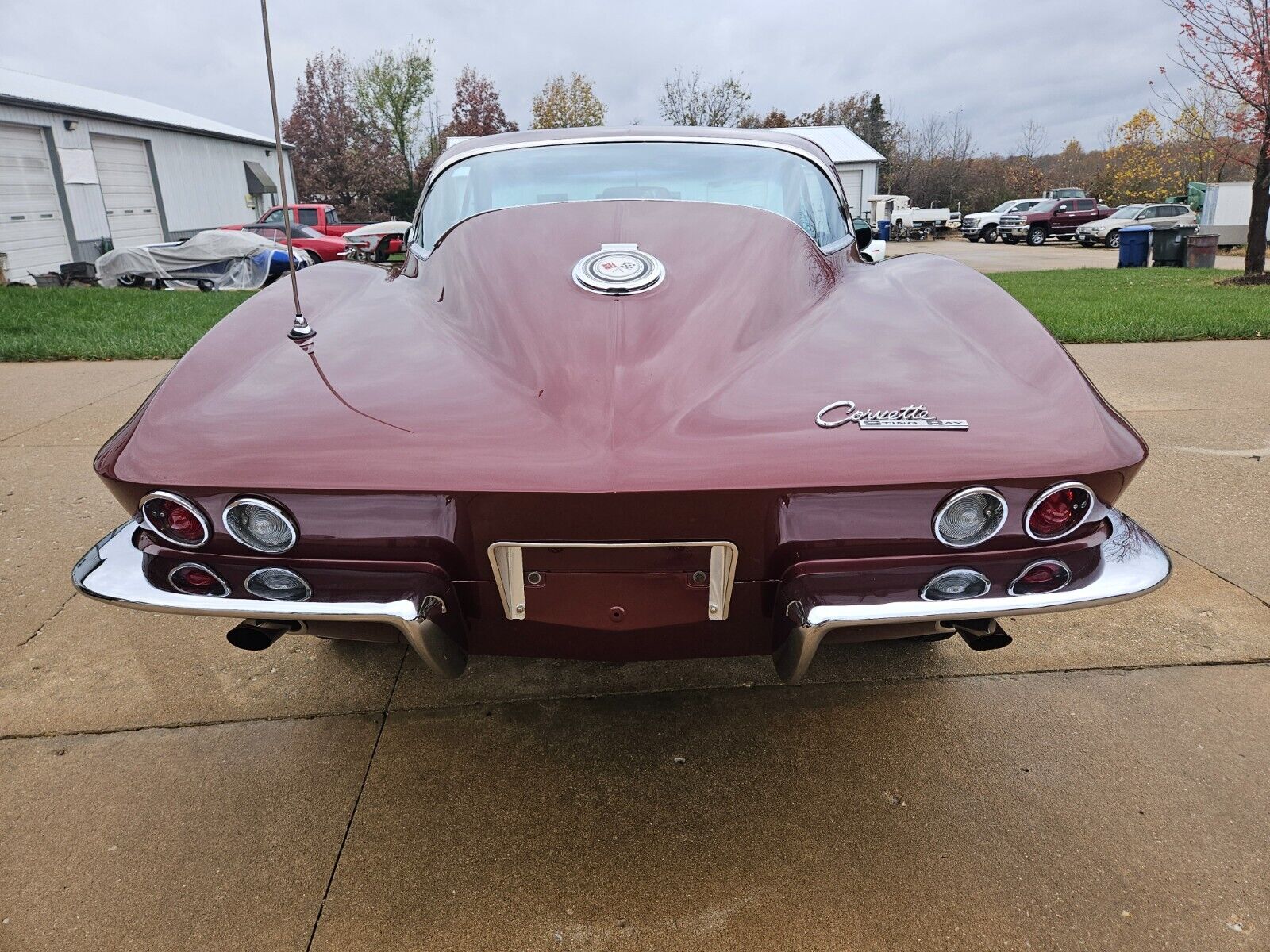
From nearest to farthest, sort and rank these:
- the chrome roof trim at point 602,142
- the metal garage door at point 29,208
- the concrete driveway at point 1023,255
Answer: the chrome roof trim at point 602,142, the metal garage door at point 29,208, the concrete driveway at point 1023,255

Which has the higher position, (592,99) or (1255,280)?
(592,99)

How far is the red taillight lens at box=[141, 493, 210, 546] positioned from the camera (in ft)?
5.45

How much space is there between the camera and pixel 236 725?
2.30 metres

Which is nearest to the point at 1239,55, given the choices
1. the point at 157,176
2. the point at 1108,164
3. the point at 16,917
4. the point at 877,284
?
the point at 877,284

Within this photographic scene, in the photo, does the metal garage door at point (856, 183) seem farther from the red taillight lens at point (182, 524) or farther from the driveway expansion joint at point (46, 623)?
the red taillight lens at point (182, 524)

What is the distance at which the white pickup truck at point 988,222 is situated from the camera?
31203mm

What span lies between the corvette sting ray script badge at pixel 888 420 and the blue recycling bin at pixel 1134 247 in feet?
60.9

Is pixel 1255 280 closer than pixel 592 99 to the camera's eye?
Yes

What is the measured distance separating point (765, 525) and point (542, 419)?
49 cm

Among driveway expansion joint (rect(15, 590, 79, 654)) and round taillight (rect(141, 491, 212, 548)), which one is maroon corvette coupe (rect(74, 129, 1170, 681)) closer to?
round taillight (rect(141, 491, 212, 548))

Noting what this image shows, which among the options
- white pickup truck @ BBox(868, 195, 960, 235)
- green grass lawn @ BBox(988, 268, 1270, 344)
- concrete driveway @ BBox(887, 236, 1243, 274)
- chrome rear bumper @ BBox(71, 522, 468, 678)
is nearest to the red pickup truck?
concrete driveway @ BBox(887, 236, 1243, 274)

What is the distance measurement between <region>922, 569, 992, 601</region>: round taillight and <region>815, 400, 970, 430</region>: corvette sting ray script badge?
289mm

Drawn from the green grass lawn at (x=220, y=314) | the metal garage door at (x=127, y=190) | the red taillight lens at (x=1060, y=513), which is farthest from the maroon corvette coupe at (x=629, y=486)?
the metal garage door at (x=127, y=190)

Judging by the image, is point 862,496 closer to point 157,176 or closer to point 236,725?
point 236,725
